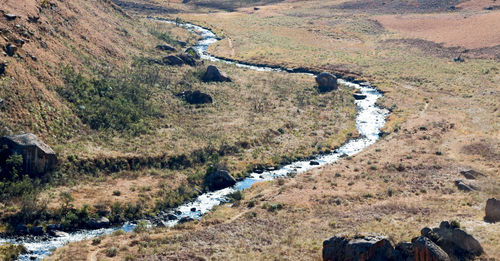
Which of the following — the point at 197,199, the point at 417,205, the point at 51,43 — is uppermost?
the point at 51,43

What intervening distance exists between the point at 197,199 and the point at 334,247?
20923mm

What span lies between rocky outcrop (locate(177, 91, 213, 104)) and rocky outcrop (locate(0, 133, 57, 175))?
30.9m

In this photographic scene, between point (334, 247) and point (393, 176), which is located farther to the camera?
point (393, 176)

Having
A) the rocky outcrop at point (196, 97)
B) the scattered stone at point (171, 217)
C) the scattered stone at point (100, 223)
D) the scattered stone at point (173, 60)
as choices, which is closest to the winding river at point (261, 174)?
the scattered stone at point (171, 217)

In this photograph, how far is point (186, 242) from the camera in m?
38.8

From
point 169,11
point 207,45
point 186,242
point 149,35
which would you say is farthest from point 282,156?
point 169,11

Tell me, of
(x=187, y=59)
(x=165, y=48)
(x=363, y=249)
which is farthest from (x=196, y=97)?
(x=363, y=249)

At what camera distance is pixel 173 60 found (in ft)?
314

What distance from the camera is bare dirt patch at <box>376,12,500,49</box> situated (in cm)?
12731

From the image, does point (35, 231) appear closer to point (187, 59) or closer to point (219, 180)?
point (219, 180)

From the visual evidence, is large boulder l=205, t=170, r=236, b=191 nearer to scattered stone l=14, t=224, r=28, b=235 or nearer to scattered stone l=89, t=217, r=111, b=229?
scattered stone l=89, t=217, r=111, b=229

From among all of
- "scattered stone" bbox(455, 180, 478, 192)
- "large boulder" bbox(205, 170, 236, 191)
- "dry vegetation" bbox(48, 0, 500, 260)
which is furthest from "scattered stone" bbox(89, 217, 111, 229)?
"scattered stone" bbox(455, 180, 478, 192)

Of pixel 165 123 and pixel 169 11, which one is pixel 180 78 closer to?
pixel 165 123

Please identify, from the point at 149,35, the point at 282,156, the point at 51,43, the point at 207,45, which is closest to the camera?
the point at 282,156
